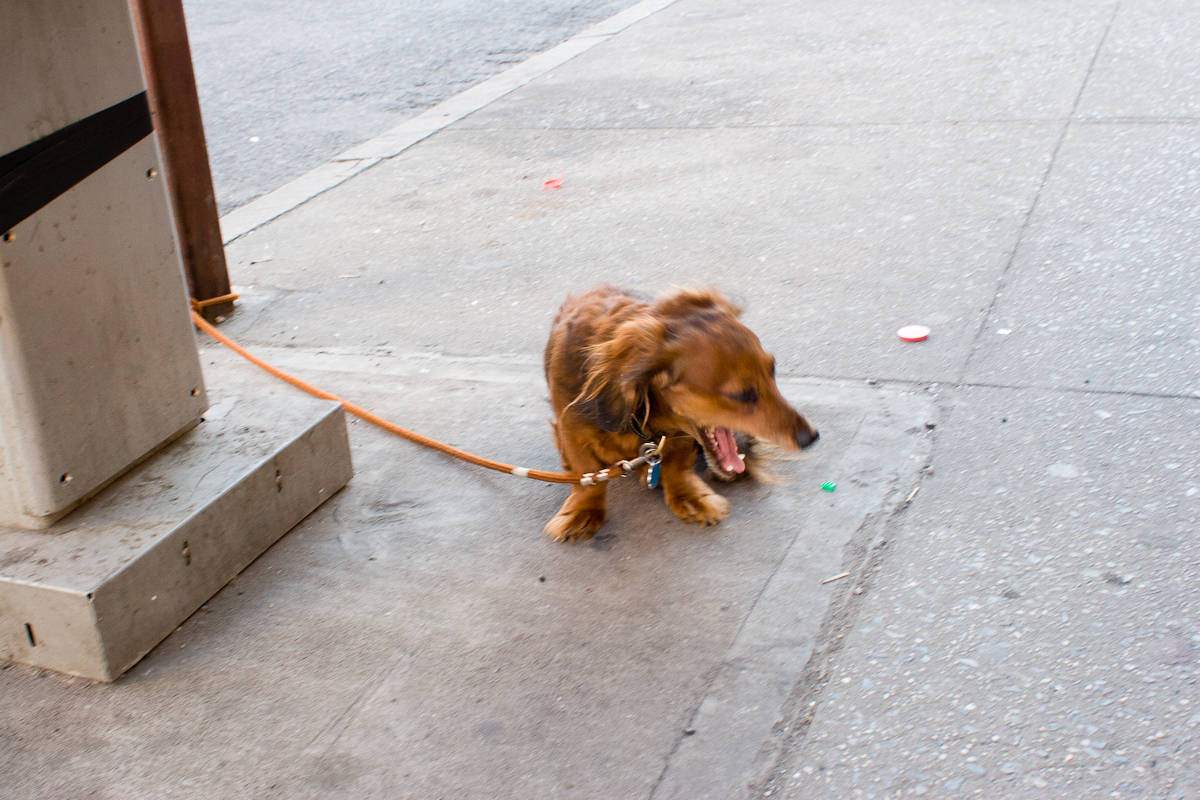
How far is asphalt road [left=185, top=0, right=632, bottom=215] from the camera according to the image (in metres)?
7.24

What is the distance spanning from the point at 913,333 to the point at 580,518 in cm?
158

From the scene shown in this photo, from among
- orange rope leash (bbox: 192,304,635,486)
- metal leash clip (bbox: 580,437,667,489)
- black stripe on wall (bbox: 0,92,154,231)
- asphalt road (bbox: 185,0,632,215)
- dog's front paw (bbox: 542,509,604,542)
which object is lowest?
dog's front paw (bbox: 542,509,604,542)

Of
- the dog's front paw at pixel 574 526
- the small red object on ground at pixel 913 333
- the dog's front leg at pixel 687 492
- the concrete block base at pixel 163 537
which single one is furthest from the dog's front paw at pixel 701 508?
the small red object on ground at pixel 913 333

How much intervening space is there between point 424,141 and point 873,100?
2.93 metres

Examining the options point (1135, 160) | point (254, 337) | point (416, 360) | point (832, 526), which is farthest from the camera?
point (1135, 160)

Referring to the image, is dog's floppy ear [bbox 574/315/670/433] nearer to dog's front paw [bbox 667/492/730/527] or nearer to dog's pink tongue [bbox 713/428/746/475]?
dog's pink tongue [bbox 713/428/746/475]

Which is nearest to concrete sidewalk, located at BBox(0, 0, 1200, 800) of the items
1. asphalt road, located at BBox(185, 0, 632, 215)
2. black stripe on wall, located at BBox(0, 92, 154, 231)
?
black stripe on wall, located at BBox(0, 92, 154, 231)

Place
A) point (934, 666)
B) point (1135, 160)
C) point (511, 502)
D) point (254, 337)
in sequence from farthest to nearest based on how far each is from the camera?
point (1135, 160), point (254, 337), point (511, 502), point (934, 666)

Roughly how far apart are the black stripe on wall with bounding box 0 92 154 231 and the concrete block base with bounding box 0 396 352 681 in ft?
2.46

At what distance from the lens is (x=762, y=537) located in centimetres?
287

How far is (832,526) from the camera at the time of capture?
9.36ft

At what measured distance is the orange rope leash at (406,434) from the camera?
9.50 feet

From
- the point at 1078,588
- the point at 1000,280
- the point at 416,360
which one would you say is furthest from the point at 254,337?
the point at 1078,588

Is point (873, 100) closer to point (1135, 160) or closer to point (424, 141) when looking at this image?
point (1135, 160)
